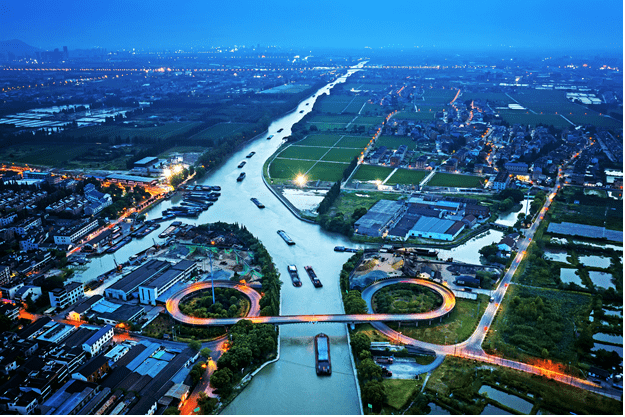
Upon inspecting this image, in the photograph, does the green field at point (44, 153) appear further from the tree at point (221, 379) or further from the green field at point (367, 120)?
the tree at point (221, 379)

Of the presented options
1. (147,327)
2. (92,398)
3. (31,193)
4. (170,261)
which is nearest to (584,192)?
(170,261)

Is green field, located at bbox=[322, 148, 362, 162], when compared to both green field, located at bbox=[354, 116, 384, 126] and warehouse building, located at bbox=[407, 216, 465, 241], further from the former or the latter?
warehouse building, located at bbox=[407, 216, 465, 241]

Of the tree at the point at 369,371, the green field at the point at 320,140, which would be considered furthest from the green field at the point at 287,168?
the tree at the point at 369,371

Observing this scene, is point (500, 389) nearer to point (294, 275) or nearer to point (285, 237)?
point (294, 275)

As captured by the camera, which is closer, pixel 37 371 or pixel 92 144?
pixel 37 371

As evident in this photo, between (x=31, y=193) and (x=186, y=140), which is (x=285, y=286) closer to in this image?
(x=31, y=193)
